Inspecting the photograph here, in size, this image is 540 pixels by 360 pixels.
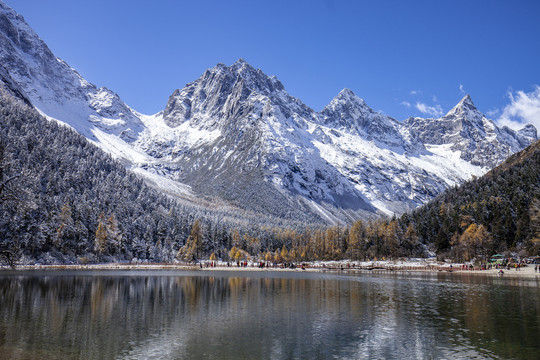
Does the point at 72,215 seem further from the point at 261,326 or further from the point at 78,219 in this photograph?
the point at 261,326

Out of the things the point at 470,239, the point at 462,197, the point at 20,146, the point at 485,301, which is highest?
the point at 20,146

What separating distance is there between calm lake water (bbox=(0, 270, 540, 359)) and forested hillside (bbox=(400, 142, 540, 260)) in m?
80.5

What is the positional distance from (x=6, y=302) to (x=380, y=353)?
37.1 meters

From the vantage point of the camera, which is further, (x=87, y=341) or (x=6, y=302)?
(x=6, y=302)

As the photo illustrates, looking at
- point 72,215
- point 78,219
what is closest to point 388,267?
point 78,219

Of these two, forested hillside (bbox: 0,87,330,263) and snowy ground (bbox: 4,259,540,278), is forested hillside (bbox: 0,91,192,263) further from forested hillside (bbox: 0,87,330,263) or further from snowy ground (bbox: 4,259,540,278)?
snowy ground (bbox: 4,259,540,278)

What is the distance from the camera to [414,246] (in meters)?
152

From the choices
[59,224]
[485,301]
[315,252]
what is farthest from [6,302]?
[315,252]

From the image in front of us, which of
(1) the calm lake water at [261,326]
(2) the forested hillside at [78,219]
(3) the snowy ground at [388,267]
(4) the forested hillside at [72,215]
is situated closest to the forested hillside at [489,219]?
(3) the snowy ground at [388,267]

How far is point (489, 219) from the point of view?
13812 centimetres

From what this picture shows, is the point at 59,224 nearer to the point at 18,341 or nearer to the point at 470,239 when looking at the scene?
the point at 18,341

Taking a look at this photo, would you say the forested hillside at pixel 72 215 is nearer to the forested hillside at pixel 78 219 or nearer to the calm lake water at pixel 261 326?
the forested hillside at pixel 78 219

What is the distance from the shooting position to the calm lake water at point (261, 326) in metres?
24.0

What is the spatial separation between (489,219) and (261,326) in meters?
132
